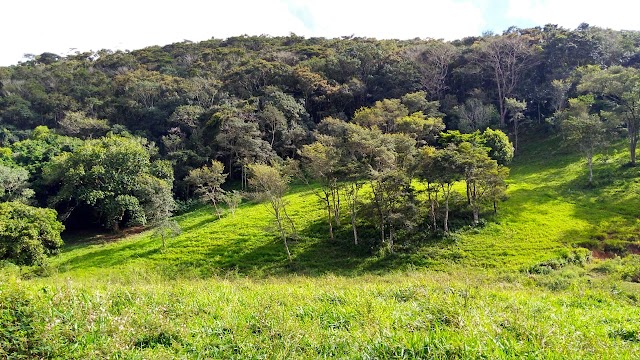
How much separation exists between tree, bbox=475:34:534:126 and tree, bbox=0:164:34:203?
5541 cm

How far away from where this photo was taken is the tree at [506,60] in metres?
51.6

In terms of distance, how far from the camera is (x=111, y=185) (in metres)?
36.4

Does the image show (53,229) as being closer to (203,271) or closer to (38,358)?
(203,271)

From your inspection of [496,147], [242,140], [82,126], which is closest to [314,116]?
[242,140]

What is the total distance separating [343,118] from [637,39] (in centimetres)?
4308

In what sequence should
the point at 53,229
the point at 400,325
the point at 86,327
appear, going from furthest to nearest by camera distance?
1. the point at 53,229
2. the point at 400,325
3. the point at 86,327

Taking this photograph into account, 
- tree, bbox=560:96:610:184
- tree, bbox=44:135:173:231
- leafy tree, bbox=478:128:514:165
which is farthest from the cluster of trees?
tree, bbox=44:135:173:231

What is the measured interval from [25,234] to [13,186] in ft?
42.1

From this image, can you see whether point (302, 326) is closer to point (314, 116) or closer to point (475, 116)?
point (475, 116)

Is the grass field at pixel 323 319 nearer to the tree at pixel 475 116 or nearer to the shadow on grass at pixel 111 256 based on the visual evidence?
the shadow on grass at pixel 111 256

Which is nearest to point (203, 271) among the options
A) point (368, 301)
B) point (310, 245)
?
point (310, 245)

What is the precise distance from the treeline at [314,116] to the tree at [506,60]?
9.1 inches

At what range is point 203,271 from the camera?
25391 mm

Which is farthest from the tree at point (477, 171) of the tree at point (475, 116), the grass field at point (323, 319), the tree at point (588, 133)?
the tree at point (475, 116)
